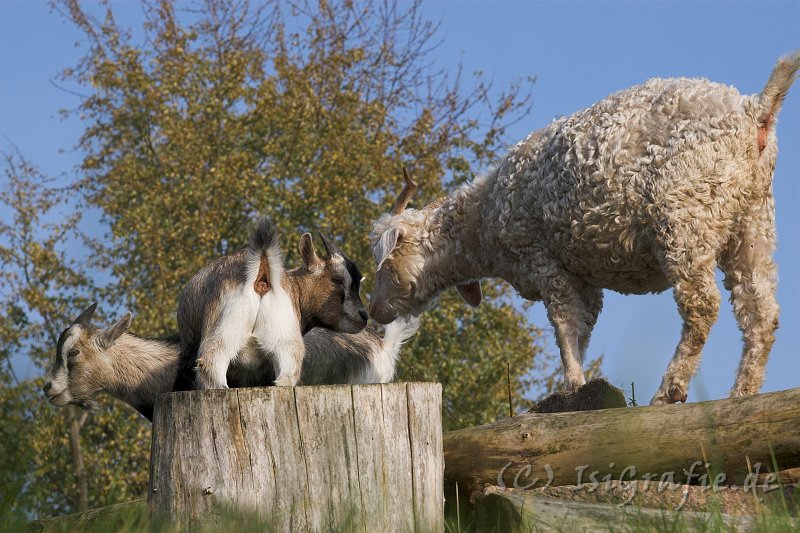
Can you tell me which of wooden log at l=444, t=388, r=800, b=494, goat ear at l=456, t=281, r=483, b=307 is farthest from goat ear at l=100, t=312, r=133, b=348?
goat ear at l=456, t=281, r=483, b=307

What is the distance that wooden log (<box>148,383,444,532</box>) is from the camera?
503 centimetres

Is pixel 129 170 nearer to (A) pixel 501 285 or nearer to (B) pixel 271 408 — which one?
(A) pixel 501 285

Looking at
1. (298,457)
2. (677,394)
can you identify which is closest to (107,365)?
(298,457)

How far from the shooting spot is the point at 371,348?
8.27 meters

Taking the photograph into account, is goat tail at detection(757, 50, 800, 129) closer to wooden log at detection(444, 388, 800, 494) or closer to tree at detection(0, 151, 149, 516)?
wooden log at detection(444, 388, 800, 494)

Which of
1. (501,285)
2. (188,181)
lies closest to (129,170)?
(188,181)

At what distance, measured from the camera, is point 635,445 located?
17.9 ft

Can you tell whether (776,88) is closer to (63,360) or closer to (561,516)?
(561,516)

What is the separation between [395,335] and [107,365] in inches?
94.9

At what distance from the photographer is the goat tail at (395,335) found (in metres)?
8.44

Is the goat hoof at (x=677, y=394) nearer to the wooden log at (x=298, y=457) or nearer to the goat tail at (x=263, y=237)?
the wooden log at (x=298, y=457)

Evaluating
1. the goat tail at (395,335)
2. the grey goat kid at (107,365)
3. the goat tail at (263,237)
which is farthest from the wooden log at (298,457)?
the goat tail at (395,335)

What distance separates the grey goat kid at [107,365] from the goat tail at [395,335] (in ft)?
5.84

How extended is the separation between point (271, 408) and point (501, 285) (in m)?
14.7
